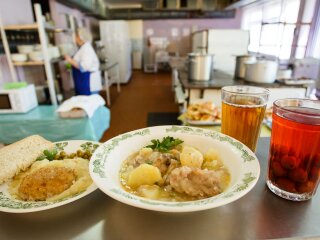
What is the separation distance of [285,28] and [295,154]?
5.58 m

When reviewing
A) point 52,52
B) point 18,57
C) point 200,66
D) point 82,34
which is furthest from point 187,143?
point 82,34

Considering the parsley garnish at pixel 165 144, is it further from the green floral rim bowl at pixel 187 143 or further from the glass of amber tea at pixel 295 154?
the glass of amber tea at pixel 295 154

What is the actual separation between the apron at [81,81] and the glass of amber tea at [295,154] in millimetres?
3465

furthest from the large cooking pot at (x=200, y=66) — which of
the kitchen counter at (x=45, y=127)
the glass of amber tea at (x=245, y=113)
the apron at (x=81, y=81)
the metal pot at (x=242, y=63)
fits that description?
the apron at (x=81, y=81)

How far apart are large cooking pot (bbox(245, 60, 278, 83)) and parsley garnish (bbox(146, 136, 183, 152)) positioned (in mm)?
1973

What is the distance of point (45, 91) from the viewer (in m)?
2.76

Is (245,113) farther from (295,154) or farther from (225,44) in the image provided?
(225,44)

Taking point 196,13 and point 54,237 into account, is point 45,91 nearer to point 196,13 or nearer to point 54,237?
point 54,237

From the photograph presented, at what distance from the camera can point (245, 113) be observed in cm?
67

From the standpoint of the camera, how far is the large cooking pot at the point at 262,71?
2.25 meters

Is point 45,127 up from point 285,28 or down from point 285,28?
down

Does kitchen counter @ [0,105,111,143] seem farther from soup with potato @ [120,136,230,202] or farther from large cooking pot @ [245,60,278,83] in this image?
large cooking pot @ [245,60,278,83]

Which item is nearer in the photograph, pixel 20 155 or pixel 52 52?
pixel 20 155

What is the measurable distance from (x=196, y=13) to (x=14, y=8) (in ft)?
23.7
